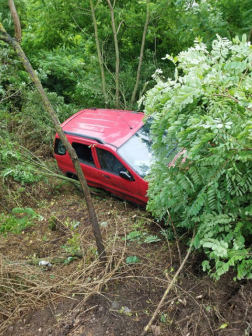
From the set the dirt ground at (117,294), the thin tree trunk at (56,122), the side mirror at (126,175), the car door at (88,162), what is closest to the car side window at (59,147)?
the car door at (88,162)

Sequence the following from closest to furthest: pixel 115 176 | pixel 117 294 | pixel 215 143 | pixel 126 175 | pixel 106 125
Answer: pixel 215 143
pixel 117 294
pixel 126 175
pixel 115 176
pixel 106 125

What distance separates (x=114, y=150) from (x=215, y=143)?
133 inches

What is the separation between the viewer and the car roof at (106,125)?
19.7 feet

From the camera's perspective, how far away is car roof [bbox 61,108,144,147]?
601 cm

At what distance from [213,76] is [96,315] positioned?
2.89 metres

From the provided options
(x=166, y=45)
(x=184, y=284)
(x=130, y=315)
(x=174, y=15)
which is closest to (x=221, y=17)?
(x=174, y=15)

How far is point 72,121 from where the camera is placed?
7250 mm

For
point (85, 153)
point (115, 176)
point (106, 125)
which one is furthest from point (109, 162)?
point (106, 125)

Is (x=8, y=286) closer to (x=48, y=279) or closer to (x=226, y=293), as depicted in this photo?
(x=48, y=279)

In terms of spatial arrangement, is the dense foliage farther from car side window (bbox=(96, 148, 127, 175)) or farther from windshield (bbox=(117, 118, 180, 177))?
car side window (bbox=(96, 148, 127, 175))

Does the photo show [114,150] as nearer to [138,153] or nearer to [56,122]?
[138,153]

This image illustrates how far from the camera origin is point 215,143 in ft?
8.20

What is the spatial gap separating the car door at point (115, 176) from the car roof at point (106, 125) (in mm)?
290

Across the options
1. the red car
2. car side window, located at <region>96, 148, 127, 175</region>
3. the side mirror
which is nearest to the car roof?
the red car
